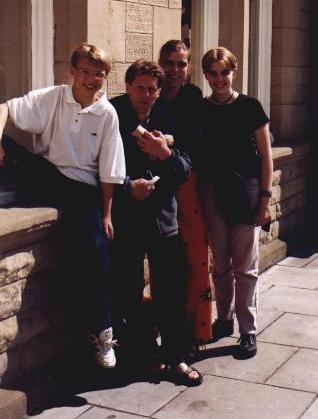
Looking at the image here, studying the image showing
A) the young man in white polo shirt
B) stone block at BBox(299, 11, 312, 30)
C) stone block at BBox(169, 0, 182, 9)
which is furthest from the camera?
stone block at BBox(299, 11, 312, 30)

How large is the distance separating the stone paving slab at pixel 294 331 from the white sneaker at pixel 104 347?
60.4 inches

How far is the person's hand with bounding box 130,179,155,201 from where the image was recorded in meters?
4.99

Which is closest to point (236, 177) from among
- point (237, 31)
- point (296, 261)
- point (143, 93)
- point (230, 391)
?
point (143, 93)

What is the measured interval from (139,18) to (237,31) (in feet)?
7.06

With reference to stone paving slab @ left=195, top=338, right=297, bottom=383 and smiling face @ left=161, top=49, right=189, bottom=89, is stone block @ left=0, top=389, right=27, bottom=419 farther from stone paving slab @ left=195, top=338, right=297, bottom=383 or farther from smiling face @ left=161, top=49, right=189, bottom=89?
smiling face @ left=161, top=49, right=189, bottom=89

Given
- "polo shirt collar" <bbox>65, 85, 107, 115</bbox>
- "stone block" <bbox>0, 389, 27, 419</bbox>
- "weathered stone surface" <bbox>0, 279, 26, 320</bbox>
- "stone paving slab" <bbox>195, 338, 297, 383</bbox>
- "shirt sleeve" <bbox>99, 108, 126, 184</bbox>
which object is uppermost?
"polo shirt collar" <bbox>65, 85, 107, 115</bbox>

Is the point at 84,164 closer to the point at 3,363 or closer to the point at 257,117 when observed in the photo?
the point at 3,363

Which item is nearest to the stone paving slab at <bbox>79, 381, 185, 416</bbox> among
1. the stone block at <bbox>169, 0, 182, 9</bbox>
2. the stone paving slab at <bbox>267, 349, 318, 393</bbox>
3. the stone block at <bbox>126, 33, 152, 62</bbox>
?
the stone paving slab at <bbox>267, 349, 318, 393</bbox>

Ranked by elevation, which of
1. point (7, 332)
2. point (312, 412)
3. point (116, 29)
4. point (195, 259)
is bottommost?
point (312, 412)

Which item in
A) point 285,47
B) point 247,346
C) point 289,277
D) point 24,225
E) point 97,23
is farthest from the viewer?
point 285,47

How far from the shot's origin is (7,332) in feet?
15.5

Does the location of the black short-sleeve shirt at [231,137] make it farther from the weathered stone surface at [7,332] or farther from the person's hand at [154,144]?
the weathered stone surface at [7,332]

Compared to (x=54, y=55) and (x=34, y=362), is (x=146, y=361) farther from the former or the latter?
(x=54, y=55)

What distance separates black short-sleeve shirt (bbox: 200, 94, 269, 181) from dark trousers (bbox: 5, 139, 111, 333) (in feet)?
3.37
